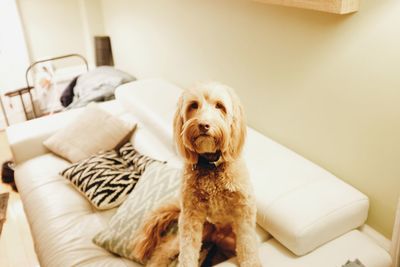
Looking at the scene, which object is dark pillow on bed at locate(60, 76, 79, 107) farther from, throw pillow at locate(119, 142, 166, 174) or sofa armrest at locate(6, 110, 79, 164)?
throw pillow at locate(119, 142, 166, 174)

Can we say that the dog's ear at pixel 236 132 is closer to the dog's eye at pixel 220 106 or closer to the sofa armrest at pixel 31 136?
the dog's eye at pixel 220 106

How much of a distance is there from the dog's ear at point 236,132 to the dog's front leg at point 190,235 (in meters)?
0.23

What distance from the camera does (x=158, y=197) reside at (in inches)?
68.7

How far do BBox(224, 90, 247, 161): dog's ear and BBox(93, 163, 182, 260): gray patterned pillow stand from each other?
1.78ft

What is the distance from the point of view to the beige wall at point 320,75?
4.53ft

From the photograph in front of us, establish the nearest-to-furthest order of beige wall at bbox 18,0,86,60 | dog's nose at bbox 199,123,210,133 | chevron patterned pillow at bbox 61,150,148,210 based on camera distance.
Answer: dog's nose at bbox 199,123,210,133 < chevron patterned pillow at bbox 61,150,148,210 < beige wall at bbox 18,0,86,60

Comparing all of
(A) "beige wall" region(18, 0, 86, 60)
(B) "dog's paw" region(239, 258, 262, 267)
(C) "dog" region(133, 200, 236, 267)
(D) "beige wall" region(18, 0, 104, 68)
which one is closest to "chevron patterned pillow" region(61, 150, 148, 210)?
(C) "dog" region(133, 200, 236, 267)

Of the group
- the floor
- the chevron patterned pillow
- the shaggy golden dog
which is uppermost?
the shaggy golden dog

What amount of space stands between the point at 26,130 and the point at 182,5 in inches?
52.0

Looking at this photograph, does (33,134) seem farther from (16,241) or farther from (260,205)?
(260,205)

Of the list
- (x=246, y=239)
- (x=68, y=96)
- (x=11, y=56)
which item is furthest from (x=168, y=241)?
(x=11, y=56)

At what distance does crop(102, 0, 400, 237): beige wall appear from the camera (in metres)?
1.38

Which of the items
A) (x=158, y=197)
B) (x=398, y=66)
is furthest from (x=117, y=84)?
(x=398, y=66)

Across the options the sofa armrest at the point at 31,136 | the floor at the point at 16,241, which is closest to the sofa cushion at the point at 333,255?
the floor at the point at 16,241
